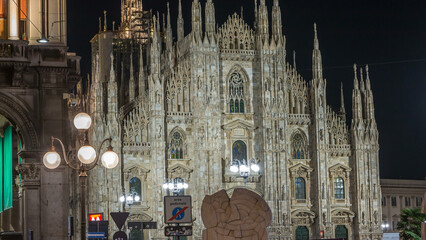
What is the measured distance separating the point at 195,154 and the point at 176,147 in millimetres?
1542

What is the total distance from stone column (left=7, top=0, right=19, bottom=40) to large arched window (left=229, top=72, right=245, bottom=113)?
123ft

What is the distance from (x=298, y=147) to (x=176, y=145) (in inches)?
382

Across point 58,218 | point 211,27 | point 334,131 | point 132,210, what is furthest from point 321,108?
point 58,218

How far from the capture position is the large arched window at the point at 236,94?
62.8 metres

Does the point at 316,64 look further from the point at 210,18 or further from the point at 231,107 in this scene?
the point at 210,18

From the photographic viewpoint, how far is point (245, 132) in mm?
62531

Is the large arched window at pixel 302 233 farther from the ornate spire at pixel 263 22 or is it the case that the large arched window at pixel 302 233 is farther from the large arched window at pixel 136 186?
the ornate spire at pixel 263 22

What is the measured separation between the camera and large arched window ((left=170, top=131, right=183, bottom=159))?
60.4 metres

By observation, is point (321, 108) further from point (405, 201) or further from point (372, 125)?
point (405, 201)

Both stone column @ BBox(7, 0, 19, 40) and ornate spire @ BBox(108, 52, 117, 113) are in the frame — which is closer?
stone column @ BBox(7, 0, 19, 40)

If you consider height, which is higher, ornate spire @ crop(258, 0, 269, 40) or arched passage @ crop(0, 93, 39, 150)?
ornate spire @ crop(258, 0, 269, 40)

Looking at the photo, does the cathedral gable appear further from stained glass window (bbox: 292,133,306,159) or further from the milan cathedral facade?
stained glass window (bbox: 292,133,306,159)

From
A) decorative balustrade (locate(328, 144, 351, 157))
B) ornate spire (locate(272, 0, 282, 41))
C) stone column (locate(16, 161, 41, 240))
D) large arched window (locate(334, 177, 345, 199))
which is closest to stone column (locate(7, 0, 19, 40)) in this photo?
stone column (locate(16, 161, 41, 240))

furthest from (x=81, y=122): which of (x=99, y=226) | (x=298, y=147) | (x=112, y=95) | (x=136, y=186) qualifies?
(x=298, y=147)
